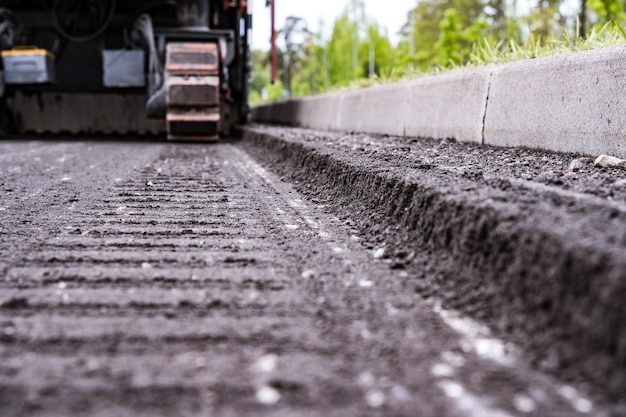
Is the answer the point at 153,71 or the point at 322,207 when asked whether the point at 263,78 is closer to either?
the point at 153,71

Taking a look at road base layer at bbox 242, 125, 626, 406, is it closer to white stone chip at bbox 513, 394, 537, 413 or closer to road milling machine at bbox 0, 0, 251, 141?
white stone chip at bbox 513, 394, 537, 413

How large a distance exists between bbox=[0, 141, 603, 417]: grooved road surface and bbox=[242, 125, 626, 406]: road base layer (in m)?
0.09

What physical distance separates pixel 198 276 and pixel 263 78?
60286 millimetres

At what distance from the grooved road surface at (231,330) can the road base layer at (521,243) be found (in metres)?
0.09

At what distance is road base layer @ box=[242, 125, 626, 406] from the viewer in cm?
166

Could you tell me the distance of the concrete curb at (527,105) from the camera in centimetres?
384

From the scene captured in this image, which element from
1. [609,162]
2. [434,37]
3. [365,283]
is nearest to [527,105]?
[609,162]

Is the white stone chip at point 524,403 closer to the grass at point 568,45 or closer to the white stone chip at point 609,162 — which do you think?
the white stone chip at point 609,162

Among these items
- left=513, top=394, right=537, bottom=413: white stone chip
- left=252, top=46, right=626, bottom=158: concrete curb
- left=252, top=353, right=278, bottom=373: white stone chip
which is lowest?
left=513, top=394, right=537, bottom=413: white stone chip

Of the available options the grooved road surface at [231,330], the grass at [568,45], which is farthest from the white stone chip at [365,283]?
the grass at [568,45]

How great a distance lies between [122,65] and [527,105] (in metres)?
6.64

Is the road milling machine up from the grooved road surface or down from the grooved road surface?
up

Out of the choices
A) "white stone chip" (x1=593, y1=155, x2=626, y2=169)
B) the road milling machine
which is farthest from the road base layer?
the road milling machine

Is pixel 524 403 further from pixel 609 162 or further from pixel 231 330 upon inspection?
pixel 609 162
